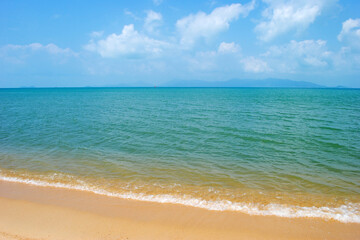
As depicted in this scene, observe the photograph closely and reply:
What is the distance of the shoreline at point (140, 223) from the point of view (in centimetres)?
689

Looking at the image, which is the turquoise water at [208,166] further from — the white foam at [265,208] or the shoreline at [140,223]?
the shoreline at [140,223]

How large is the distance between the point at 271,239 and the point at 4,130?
29.7 metres

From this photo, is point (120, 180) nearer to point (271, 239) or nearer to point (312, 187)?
point (271, 239)

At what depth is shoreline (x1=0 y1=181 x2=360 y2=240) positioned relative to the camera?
22.6ft

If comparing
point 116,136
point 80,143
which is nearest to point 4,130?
point 80,143

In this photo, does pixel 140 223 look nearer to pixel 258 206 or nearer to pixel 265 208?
pixel 258 206

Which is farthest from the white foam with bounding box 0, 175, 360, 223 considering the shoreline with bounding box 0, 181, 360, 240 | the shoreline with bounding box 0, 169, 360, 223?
the shoreline with bounding box 0, 181, 360, 240

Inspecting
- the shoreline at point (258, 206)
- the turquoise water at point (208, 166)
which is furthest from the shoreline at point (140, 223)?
the turquoise water at point (208, 166)

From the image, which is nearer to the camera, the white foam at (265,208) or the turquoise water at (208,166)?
the white foam at (265,208)

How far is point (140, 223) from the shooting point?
7500 mm

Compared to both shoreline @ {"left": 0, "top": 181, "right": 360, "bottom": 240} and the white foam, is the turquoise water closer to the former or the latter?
the white foam

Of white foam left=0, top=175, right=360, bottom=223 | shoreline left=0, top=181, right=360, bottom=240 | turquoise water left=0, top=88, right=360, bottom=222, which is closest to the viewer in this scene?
shoreline left=0, top=181, right=360, bottom=240

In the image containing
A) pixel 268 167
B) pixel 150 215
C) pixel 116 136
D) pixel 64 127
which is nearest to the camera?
pixel 150 215

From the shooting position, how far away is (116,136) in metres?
21.0
